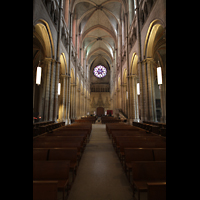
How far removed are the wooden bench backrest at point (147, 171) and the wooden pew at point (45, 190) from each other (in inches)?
50.2

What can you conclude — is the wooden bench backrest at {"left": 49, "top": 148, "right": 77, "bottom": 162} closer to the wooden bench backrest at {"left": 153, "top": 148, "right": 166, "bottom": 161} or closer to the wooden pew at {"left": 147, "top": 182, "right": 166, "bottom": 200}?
the wooden pew at {"left": 147, "top": 182, "right": 166, "bottom": 200}

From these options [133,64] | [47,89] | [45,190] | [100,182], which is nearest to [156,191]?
[100,182]

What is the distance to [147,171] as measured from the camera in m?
2.08

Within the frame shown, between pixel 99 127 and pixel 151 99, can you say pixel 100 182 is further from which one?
pixel 99 127

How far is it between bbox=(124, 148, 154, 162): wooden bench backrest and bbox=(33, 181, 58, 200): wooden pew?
1654 millimetres

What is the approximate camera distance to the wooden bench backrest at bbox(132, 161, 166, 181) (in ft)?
6.77

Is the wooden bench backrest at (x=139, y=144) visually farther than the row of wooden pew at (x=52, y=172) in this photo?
Yes

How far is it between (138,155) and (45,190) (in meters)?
1.92

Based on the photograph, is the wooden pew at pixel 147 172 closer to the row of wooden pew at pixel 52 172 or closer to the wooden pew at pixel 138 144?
the row of wooden pew at pixel 52 172

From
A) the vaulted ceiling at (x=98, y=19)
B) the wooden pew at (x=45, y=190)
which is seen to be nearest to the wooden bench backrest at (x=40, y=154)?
the wooden pew at (x=45, y=190)

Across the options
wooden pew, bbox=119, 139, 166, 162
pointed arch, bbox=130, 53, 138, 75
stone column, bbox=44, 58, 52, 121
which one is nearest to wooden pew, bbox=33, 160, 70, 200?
wooden pew, bbox=119, 139, 166, 162

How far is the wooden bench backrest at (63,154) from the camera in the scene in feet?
8.66
